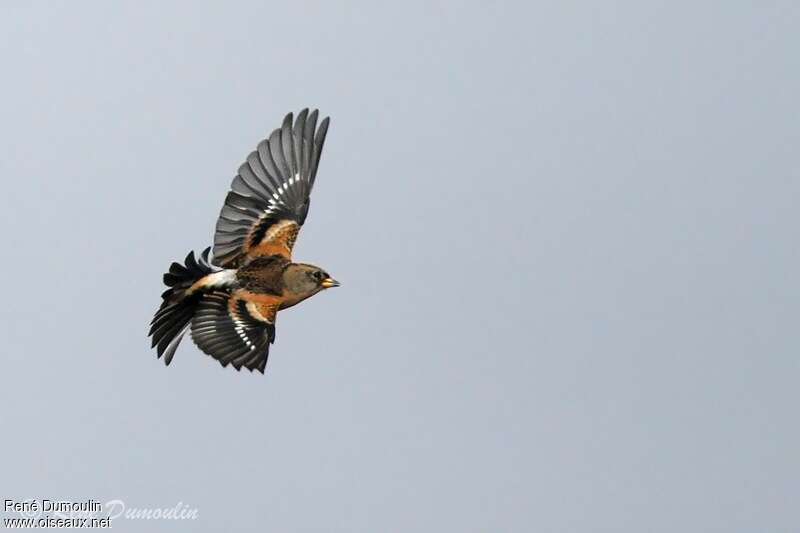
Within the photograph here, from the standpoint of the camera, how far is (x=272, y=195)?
22.8m

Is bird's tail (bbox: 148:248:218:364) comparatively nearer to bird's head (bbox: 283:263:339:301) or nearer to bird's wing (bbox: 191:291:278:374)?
bird's wing (bbox: 191:291:278:374)

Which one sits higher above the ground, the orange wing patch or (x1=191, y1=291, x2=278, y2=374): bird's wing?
the orange wing patch

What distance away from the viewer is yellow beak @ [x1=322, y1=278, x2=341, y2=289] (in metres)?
→ 21.8

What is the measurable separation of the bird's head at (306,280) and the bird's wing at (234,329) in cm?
37

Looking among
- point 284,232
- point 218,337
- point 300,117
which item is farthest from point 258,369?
point 300,117

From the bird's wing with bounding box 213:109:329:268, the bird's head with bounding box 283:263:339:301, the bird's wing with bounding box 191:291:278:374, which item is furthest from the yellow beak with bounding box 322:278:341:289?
the bird's wing with bounding box 213:109:329:268

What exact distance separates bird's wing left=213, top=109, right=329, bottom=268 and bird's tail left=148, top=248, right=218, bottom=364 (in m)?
0.68

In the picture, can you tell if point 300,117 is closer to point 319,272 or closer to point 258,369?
point 319,272

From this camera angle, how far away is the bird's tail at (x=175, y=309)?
21.7 m

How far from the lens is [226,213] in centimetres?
2247

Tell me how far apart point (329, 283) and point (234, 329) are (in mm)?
1433

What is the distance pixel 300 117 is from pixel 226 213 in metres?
1.74

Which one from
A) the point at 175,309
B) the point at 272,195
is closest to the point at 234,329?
the point at 175,309

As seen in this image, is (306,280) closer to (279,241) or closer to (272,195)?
(279,241)
